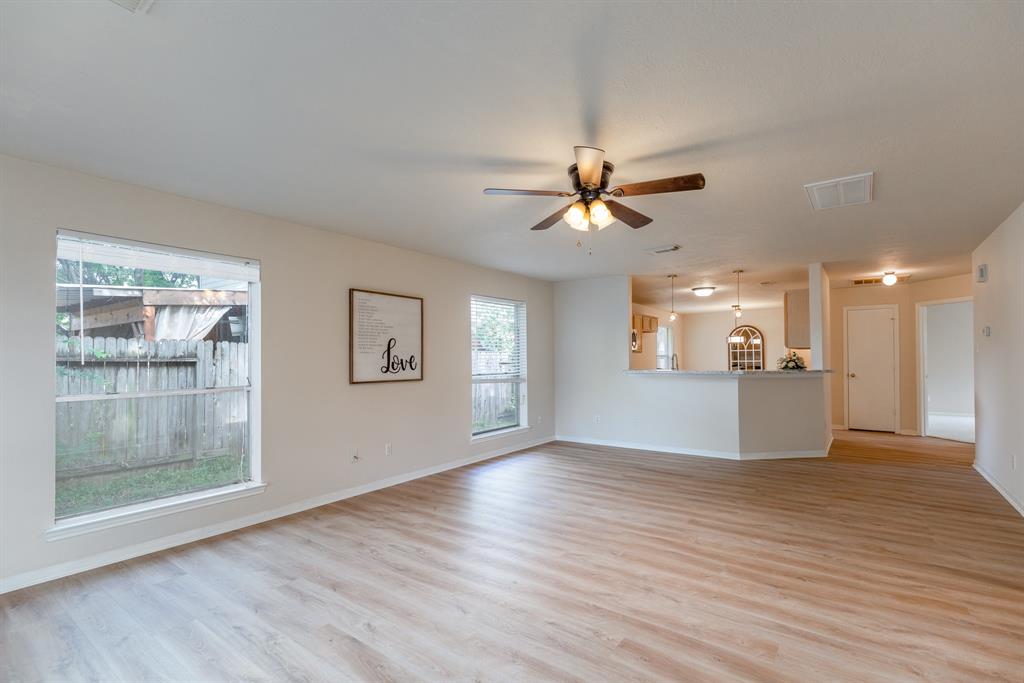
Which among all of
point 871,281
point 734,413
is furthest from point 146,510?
point 871,281

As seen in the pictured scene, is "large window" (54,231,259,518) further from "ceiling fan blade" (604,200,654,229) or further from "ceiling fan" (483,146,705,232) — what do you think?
"ceiling fan blade" (604,200,654,229)

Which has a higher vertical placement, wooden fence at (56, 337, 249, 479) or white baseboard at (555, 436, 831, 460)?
wooden fence at (56, 337, 249, 479)

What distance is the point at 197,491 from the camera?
3.53m

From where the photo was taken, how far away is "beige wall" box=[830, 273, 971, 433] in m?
7.15

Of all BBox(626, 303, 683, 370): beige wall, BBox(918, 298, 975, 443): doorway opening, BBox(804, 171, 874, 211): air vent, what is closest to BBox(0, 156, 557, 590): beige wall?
BBox(626, 303, 683, 370): beige wall

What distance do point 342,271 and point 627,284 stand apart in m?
4.04

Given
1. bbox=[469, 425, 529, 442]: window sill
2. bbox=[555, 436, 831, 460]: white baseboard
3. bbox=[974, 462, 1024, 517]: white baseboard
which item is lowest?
bbox=[555, 436, 831, 460]: white baseboard

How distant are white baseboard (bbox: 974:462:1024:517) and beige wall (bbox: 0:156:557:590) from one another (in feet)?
16.2

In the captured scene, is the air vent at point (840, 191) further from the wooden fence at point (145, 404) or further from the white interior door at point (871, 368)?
the white interior door at point (871, 368)

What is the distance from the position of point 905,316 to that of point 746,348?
4.02m

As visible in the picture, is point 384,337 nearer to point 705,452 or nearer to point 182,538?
point 182,538

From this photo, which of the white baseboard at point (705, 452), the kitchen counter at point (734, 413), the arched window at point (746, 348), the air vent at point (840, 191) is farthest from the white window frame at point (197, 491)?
the arched window at point (746, 348)

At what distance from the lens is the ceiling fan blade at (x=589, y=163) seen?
7.70 feet

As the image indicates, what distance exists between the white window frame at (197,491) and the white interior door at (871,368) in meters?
8.91
